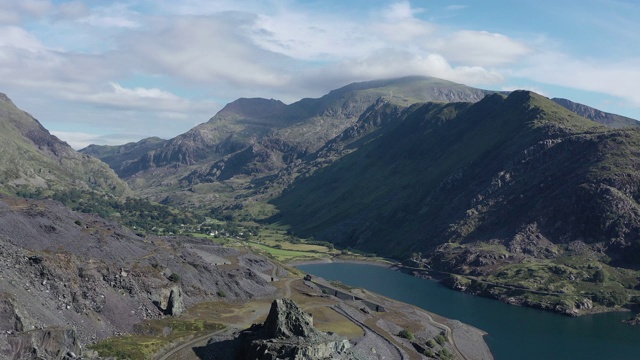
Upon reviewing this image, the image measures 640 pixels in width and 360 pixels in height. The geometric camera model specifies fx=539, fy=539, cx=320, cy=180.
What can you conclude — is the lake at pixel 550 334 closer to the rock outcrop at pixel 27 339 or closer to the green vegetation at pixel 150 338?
the green vegetation at pixel 150 338

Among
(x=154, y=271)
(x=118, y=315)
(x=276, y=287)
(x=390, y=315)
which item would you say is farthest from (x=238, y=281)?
(x=118, y=315)

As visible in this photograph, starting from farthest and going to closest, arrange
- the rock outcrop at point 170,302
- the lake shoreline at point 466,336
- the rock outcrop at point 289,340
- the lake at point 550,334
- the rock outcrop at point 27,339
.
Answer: the lake at point 550,334 → the lake shoreline at point 466,336 → the rock outcrop at point 170,302 → the rock outcrop at point 289,340 → the rock outcrop at point 27,339

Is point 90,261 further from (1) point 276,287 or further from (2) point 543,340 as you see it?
(2) point 543,340

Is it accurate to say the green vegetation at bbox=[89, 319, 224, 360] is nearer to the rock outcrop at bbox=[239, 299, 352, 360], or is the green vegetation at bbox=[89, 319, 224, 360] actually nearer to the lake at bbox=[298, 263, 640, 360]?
the rock outcrop at bbox=[239, 299, 352, 360]

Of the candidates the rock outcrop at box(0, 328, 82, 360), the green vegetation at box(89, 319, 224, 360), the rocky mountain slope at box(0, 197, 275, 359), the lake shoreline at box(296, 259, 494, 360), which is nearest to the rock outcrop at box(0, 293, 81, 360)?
the rock outcrop at box(0, 328, 82, 360)

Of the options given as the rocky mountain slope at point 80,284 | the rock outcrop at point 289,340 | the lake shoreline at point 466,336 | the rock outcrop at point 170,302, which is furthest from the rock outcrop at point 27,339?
the lake shoreline at point 466,336
